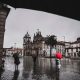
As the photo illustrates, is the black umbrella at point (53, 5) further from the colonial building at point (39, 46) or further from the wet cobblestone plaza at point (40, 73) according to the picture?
the colonial building at point (39, 46)

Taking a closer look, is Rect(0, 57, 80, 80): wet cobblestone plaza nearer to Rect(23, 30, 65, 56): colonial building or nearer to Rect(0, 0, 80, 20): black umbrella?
Rect(0, 0, 80, 20): black umbrella

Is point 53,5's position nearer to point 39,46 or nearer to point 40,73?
point 40,73

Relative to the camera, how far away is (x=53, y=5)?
3033mm

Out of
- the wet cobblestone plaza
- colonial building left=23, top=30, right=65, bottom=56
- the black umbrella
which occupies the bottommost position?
the wet cobblestone plaza

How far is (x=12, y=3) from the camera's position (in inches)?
112

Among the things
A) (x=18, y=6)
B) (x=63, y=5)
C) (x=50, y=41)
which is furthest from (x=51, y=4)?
(x=50, y=41)

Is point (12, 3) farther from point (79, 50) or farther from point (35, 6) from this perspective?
point (79, 50)

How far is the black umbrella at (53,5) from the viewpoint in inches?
113

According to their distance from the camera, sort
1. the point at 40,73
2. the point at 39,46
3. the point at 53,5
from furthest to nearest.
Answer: the point at 39,46, the point at 40,73, the point at 53,5

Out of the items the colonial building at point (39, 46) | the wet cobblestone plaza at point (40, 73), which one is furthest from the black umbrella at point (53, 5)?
the colonial building at point (39, 46)

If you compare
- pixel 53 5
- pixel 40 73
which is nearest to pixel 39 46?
pixel 40 73

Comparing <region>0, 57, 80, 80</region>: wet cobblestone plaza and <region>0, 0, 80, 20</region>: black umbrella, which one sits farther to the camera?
<region>0, 57, 80, 80</region>: wet cobblestone plaza

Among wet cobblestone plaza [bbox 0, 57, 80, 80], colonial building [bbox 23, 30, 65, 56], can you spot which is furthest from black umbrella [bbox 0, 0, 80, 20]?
colonial building [bbox 23, 30, 65, 56]

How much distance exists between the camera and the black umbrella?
9.39ft
